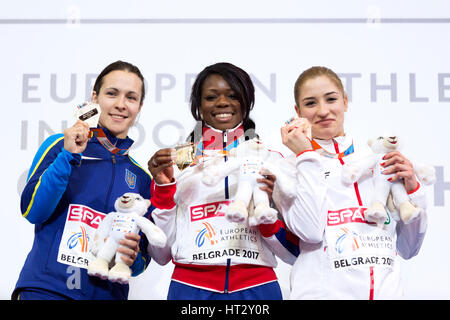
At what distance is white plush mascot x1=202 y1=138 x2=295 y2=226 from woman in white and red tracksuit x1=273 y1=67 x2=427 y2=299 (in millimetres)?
68

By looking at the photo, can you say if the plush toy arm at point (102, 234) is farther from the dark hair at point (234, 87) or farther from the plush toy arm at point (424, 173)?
the plush toy arm at point (424, 173)

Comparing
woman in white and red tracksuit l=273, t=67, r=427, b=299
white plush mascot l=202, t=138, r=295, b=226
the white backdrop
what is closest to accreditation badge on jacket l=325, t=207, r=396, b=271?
woman in white and red tracksuit l=273, t=67, r=427, b=299

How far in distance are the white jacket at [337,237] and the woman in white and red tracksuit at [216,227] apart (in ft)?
0.37

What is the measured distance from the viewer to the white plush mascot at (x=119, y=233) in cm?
184

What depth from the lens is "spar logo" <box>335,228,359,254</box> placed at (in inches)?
71.5

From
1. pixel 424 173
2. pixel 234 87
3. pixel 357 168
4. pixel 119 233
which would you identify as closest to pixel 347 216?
pixel 357 168

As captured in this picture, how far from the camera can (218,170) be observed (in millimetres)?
1873

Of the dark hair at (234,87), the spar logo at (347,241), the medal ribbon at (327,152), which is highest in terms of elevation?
the dark hair at (234,87)

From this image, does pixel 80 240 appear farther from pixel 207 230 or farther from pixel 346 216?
pixel 346 216

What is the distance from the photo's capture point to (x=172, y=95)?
2.53 m

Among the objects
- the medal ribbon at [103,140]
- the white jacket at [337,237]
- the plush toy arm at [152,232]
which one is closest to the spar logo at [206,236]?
the plush toy arm at [152,232]

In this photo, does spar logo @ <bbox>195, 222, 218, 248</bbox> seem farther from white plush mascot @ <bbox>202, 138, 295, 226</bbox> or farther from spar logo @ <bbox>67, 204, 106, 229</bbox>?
spar logo @ <bbox>67, 204, 106, 229</bbox>

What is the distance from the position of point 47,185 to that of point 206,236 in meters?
0.56
